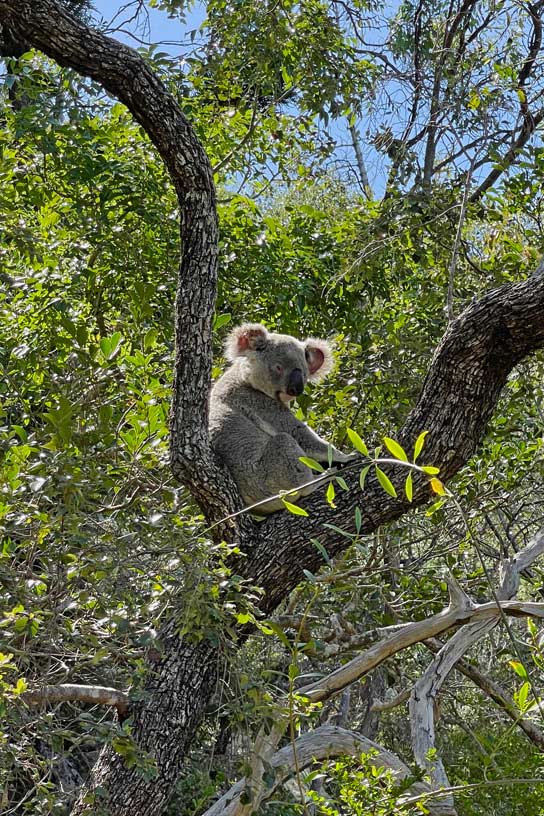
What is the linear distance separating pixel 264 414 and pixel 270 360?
28cm

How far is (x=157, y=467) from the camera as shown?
13.9 feet

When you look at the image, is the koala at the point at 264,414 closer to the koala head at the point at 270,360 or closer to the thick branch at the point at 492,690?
the koala head at the point at 270,360

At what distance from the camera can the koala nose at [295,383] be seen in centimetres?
512

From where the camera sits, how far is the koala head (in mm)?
5184

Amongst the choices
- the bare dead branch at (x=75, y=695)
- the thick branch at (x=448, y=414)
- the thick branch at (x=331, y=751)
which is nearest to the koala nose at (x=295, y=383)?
the thick branch at (x=448, y=414)

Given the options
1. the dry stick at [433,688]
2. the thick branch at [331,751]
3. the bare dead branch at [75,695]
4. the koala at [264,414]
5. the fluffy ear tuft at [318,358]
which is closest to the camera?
the bare dead branch at [75,695]

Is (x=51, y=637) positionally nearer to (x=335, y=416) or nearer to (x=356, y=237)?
(x=335, y=416)

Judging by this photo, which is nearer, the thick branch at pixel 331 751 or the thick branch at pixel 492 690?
the thick branch at pixel 331 751

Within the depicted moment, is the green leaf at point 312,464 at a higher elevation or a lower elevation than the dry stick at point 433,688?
higher

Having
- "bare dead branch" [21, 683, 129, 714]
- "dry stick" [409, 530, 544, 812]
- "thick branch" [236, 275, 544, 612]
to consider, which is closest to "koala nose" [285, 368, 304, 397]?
"thick branch" [236, 275, 544, 612]

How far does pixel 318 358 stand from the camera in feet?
17.7

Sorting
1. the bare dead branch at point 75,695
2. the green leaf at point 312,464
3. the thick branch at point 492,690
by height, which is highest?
the green leaf at point 312,464

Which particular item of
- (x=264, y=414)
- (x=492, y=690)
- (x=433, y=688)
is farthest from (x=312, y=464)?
(x=492, y=690)

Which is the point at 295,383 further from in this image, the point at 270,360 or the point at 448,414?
the point at 448,414
